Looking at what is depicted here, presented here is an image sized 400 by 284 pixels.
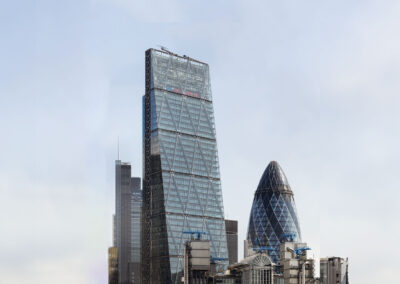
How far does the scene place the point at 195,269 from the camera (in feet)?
655

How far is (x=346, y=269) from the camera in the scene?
19262 cm

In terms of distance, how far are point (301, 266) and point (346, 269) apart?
19136 millimetres

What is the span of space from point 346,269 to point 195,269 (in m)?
40.2

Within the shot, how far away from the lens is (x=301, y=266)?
179500 mm

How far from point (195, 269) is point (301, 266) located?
33142mm

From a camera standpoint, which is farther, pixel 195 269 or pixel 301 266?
pixel 195 269

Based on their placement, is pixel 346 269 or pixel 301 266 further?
pixel 346 269

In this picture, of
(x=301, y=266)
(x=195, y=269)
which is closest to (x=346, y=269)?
(x=301, y=266)

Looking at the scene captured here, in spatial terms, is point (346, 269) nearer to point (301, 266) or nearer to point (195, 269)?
point (301, 266)
